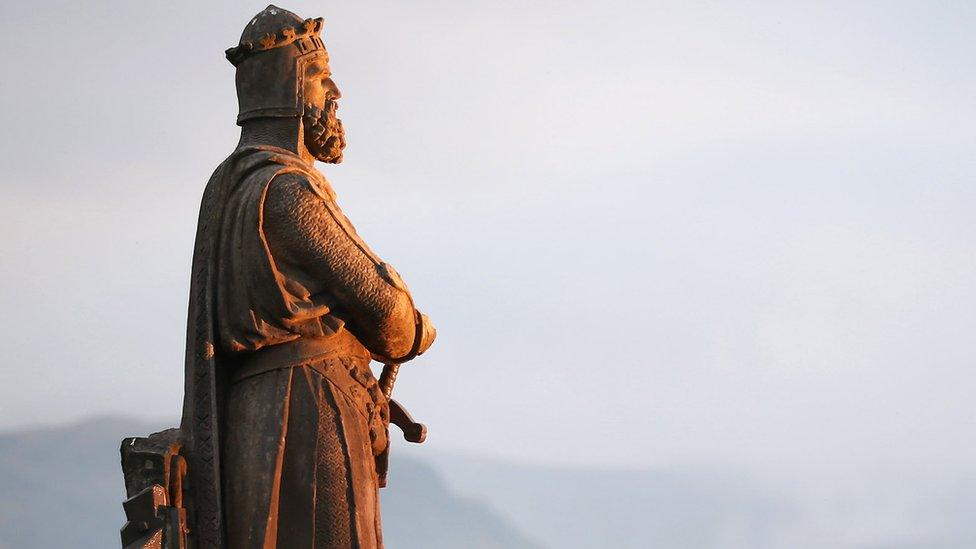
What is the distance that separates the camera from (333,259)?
443 inches

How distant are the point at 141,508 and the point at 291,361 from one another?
111 cm

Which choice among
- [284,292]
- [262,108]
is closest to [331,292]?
[284,292]

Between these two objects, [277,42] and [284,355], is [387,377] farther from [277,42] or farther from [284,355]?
[277,42]

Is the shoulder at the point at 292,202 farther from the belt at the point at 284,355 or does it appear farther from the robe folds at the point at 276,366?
the belt at the point at 284,355

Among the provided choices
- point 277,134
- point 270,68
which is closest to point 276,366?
point 277,134

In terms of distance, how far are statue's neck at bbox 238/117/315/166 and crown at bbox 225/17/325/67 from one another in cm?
37

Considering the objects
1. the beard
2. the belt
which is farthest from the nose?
the belt

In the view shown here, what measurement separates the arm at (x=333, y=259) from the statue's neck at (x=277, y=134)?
0.34 metres

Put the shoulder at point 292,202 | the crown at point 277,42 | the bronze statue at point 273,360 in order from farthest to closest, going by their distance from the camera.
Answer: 1. the crown at point 277,42
2. the shoulder at point 292,202
3. the bronze statue at point 273,360

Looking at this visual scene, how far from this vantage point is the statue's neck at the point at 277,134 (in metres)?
11.6

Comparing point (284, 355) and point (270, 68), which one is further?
point (270, 68)

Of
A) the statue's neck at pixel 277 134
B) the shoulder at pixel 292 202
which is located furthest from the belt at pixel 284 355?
the statue's neck at pixel 277 134

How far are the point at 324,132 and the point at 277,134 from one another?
0.28 metres

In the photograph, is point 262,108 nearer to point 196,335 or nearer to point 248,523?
point 196,335
